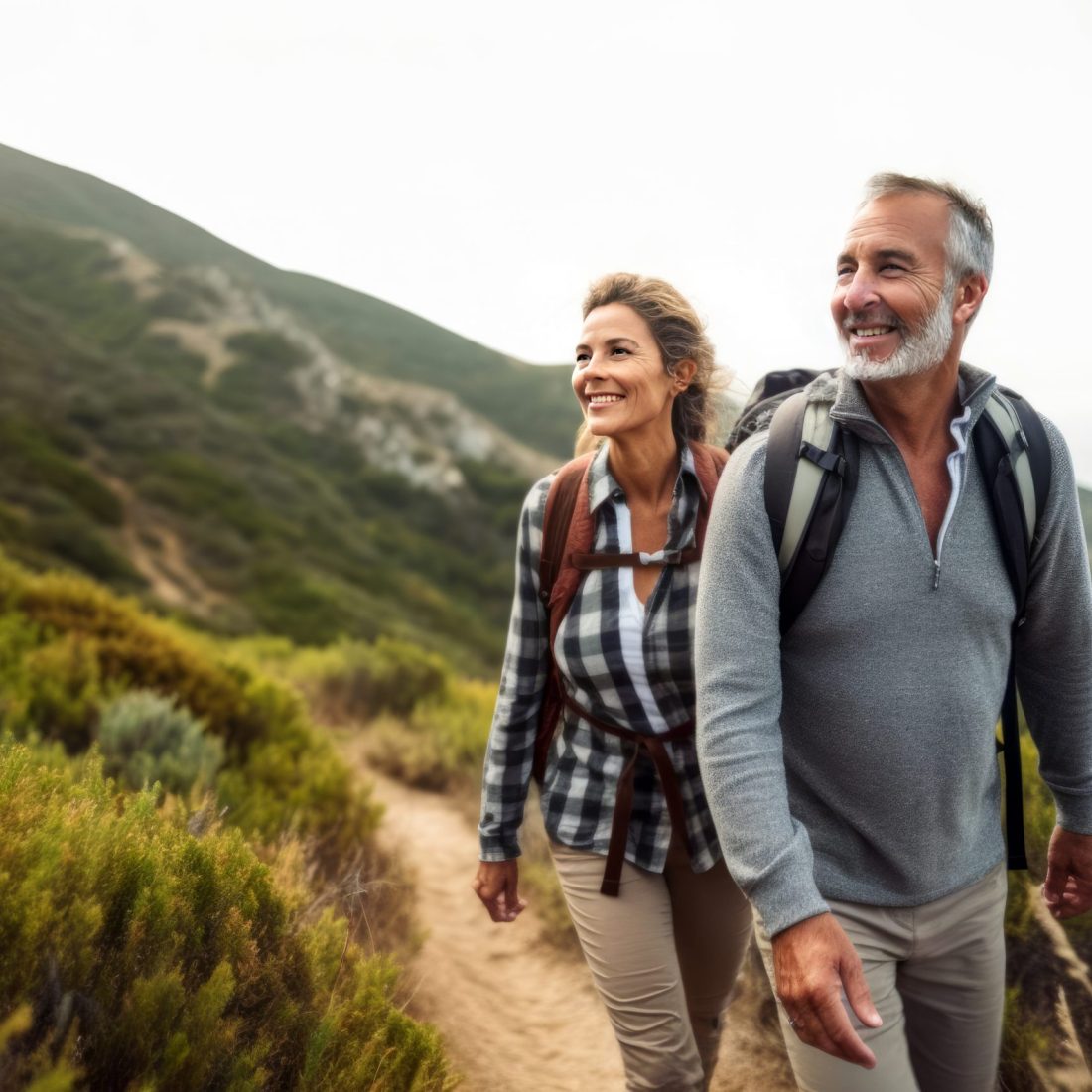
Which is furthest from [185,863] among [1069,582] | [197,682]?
[197,682]

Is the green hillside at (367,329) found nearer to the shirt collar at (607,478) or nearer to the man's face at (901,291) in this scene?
the shirt collar at (607,478)

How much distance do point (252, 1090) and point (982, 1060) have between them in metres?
1.56

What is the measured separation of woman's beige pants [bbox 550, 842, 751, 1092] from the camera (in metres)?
2.37

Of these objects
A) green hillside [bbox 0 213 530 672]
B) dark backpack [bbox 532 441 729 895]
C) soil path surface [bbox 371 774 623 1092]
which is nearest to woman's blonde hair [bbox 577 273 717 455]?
dark backpack [bbox 532 441 729 895]

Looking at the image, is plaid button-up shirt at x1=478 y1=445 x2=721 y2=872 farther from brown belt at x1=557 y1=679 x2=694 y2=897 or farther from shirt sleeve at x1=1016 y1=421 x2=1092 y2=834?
shirt sleeve at x1=1016 y1=421 x2=1092 y2=834

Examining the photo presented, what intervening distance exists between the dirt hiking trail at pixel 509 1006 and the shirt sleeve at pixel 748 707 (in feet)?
5.77

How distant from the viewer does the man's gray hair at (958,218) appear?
2061mm

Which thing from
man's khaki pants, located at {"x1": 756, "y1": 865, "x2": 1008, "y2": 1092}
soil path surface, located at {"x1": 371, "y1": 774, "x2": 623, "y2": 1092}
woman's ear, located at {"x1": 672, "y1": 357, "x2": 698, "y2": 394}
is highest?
woman's ear, located at {"x1": 672, "y1": 357, "x2": 698, "y2": 394}

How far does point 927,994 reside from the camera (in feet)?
7.05

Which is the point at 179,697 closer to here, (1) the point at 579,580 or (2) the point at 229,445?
(1) the point at 579,580

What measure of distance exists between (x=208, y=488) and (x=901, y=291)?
24.9 m

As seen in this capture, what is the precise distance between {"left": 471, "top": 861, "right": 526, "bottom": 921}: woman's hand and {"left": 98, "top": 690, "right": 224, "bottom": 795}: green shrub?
7.78ft

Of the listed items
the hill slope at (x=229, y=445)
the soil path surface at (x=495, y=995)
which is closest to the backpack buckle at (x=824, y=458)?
the soil path surface at (x=495, y=995)

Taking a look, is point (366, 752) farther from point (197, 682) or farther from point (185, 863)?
point (185, 863)
